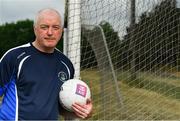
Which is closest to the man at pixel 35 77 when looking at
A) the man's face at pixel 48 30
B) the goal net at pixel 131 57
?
the man's face at pixel 48 30

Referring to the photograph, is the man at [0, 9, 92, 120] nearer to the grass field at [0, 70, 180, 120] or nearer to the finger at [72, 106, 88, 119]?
the finger at [72, 106, 88, 119]

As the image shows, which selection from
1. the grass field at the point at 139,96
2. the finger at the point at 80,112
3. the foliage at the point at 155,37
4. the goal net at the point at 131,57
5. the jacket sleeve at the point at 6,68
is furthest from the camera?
the grass field at the point at 139,96

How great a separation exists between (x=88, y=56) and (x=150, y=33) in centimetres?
95

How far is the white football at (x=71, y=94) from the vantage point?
296 centimetres

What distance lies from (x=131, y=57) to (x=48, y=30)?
3.34 meters

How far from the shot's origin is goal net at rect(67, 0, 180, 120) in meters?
5.27

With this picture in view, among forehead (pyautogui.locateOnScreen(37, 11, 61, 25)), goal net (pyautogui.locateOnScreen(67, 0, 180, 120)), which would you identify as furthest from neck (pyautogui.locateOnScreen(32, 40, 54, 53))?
goal net (pyautogui.locateOnScreen(67, 0, 180, 120))

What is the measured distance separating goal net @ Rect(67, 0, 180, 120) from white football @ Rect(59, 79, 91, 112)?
1.40 metres

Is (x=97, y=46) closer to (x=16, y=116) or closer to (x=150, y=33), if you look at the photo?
(x=150, y=33)

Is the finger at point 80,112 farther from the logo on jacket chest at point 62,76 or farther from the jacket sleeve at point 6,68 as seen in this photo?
the jacket sleeve at point 6,68

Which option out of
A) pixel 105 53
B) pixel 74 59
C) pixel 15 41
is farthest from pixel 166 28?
pixel 15 41

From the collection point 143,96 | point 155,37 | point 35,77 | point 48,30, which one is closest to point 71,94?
point 35,77

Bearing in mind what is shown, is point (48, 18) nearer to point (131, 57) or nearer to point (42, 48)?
point (42, 48)

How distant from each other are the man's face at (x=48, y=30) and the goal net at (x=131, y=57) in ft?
4.67
